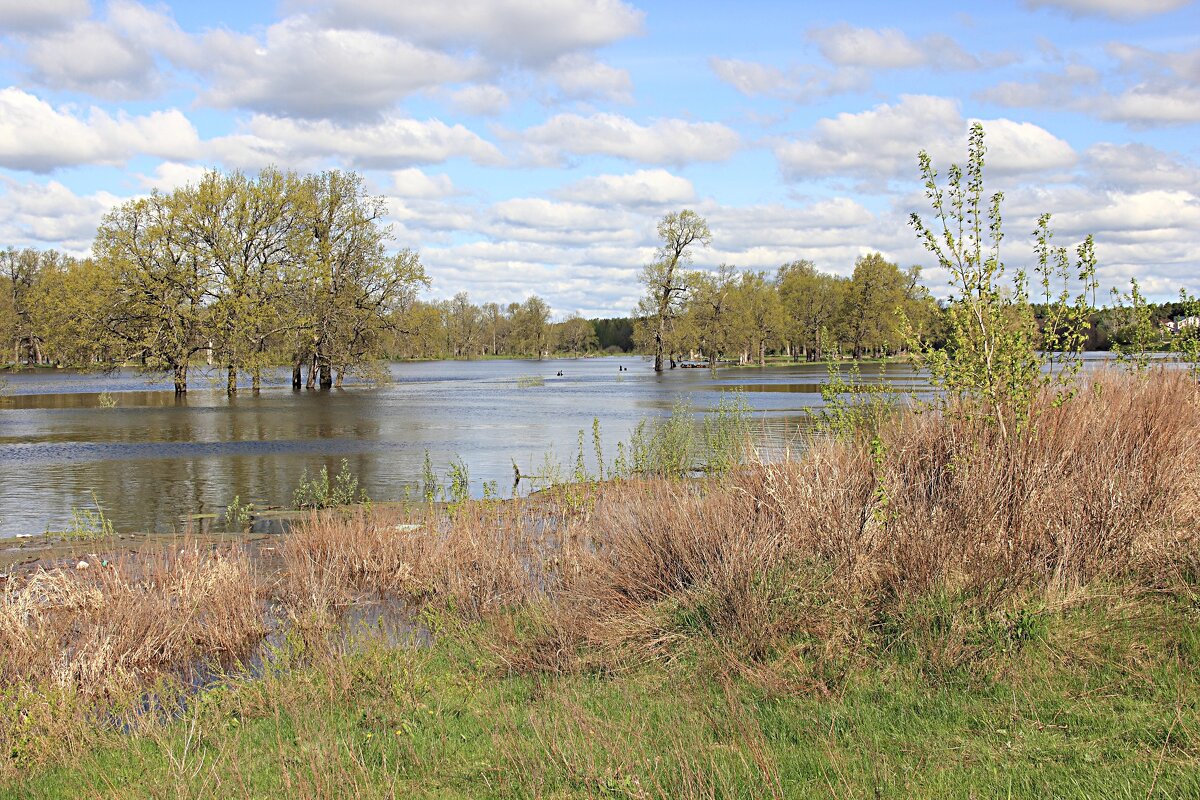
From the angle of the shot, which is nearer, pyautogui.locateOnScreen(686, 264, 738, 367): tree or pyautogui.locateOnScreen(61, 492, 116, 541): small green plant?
pyautogui.locateOnScreen(61, 492, 116, 541): small green plant

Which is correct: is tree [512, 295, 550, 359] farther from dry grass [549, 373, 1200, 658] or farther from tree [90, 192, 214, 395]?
dry grass [549, 373, 1200, 658]

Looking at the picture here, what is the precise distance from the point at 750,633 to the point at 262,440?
1020 inches

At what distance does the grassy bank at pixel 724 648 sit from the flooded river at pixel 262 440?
1888mm

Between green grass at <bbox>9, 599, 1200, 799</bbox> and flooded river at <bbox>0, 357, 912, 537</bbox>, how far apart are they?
332 centimetres

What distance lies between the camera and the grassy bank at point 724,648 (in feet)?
17.4

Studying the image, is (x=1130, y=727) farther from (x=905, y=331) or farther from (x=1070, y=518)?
(x=905, y=331)

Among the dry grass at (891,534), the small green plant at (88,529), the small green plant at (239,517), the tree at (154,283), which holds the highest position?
the tree at (154,283)

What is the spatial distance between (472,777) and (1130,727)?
3893 mm

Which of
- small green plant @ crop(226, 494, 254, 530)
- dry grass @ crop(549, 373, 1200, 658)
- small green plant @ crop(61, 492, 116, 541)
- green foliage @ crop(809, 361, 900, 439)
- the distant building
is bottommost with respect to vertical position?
small green plant @ crop(226, 494, 254, 530)

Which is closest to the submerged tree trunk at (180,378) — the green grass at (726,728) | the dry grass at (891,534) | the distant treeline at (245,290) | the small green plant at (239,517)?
the distant treeline at (245,290)

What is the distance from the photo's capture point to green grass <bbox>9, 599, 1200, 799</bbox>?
16.3 feet

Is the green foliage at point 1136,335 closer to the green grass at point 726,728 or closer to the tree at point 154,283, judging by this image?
the green grass at point 726,728

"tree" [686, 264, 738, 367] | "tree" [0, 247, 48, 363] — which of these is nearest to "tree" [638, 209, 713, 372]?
"tree" [686, 264, 738, 367]

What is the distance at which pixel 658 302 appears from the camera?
90.0m
